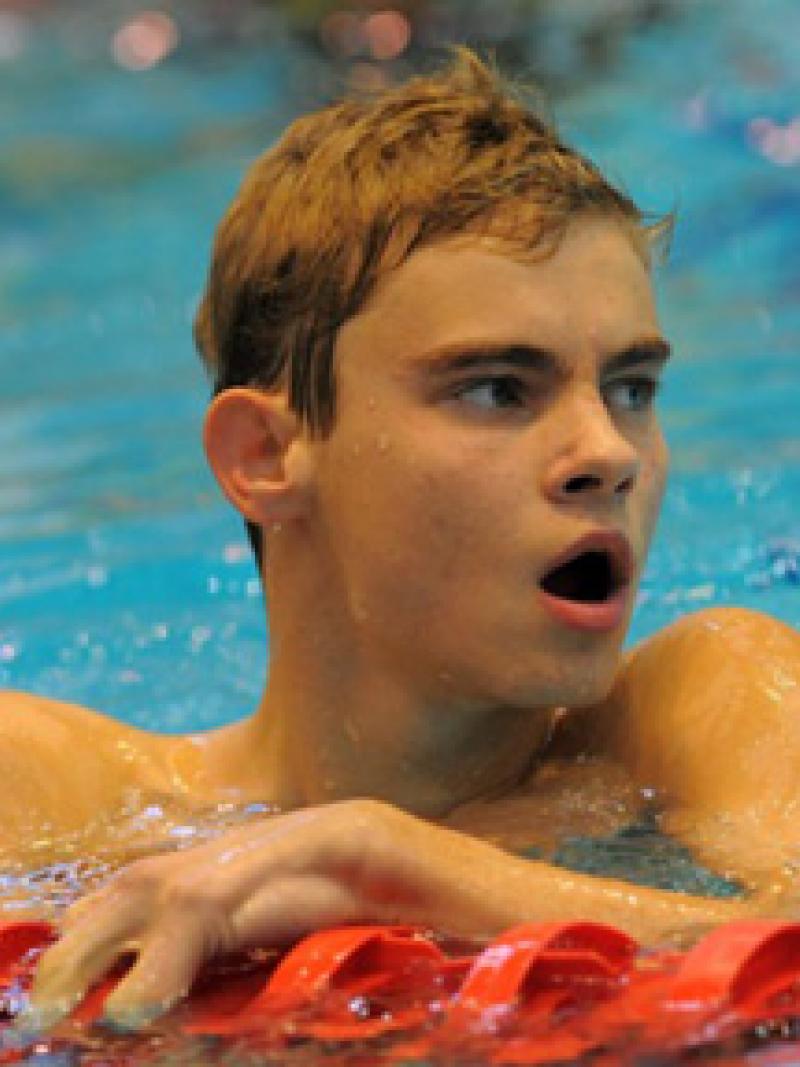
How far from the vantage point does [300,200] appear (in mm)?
2996

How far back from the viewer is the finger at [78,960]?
7.39 feet

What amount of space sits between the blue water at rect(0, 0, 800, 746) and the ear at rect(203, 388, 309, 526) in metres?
1.81

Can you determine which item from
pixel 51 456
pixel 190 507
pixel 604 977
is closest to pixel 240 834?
pixel 604 977

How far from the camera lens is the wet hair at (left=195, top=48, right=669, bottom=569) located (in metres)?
2.83

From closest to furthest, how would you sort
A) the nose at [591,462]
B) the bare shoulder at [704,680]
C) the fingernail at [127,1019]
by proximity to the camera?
the fingernail at [127,1019] → the nose at [591,462] → the bare shoulder at [704,680]

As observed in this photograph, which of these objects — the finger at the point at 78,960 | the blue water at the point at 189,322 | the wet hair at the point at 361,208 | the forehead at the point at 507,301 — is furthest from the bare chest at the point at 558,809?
the blue water at the point at 189,322

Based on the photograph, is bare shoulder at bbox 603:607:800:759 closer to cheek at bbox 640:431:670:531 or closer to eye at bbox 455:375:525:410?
cheek at bbox 640:431:670:531

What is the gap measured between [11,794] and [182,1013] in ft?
3.21

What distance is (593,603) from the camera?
2711 mm

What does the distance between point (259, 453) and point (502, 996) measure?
113 centimetres

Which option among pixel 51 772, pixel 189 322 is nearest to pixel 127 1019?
pixel 51 772

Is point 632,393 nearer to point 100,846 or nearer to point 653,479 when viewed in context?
point 653,479

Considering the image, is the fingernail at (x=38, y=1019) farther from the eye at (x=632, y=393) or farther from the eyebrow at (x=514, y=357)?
the eye at (x=632, y=393)

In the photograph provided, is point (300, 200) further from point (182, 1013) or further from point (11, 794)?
point (182, 1013)
